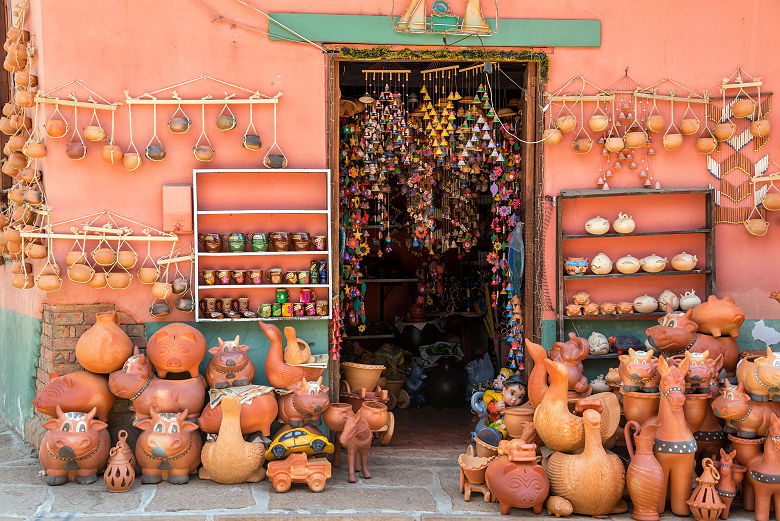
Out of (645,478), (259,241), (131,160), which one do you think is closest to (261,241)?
(259,241)

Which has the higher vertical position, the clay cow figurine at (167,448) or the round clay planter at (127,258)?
the round clay planter at (127,258)

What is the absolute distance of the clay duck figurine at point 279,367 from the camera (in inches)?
204

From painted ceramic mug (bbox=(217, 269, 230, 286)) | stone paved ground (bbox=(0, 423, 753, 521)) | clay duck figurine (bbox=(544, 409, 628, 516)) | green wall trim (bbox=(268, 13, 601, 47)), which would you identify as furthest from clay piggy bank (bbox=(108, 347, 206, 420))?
green wall trim (bbox=(268, 13, 601, 47))

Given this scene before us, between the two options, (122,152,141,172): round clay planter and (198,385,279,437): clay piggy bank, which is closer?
(198,385,279,437): clay piggy bank

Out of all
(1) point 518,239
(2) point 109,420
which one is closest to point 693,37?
(1) point 518,239

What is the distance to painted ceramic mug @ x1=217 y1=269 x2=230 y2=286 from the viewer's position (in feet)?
17.5

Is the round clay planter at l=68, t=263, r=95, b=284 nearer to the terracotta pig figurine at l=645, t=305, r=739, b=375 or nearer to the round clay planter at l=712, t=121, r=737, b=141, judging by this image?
the terracotta pig figurine at l=645, t=305, r=739, b=375

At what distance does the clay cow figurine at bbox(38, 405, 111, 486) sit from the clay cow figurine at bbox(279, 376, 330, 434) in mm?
1178

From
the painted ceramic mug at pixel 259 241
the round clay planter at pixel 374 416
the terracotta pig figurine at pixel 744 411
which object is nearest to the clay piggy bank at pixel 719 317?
the terracotta pig figurine at pixel 744 411

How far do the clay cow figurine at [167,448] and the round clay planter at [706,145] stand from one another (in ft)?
13.8

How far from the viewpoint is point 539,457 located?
455cm

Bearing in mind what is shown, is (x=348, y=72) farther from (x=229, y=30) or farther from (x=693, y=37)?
(x=693, y=37)

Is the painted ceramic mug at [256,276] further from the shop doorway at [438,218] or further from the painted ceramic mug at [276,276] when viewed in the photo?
the shop doorway at [438,218]

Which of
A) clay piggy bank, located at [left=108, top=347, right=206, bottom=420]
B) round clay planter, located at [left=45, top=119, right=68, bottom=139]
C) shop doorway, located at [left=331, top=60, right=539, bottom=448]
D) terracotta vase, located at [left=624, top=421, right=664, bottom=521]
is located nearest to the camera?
terracotta vase, located at [left=624, top=421, right=664, bottom=521]
